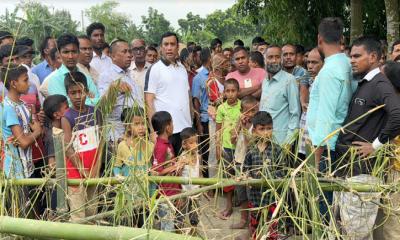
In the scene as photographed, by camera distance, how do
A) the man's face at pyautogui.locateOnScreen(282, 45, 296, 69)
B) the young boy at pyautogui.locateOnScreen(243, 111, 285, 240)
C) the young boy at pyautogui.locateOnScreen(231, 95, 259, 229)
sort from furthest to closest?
the man's face at pyautogui.locateOnScreen(282, 45, 296, 69)
the young boy at pyautogui.locateOnScreen(231, 95, 259, 229)
the young boy at pyautogui.locateOnScreen(243, 111, 285, 240)

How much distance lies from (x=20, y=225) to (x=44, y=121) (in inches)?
122

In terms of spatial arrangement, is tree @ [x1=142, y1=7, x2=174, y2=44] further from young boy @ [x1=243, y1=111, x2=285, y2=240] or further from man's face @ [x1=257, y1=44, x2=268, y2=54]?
young boy @ [x1=243, y1=111, x2=285, y2=240]

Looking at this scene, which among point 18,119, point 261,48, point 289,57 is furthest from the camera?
point 261,48

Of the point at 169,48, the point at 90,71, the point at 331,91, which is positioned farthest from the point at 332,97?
the point at 90,71

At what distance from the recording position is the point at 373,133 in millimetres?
3787

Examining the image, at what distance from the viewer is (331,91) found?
3965 mm

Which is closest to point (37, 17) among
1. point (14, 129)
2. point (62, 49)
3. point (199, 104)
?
point (14, 129)

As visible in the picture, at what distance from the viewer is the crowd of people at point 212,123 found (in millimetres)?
2717

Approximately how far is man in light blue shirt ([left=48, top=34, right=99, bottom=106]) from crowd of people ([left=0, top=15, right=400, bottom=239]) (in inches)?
0.4

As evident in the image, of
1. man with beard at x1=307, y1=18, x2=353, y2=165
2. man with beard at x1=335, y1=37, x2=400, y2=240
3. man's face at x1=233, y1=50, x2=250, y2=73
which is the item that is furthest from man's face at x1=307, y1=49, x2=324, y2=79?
man with beard at x1=335, y1=37, x2=400, y2=240

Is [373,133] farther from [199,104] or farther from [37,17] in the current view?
[199,104]

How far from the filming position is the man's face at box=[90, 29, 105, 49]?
731cm

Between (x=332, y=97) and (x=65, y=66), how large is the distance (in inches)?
99.6

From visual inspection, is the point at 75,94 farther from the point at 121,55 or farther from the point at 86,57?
the point at 86,57
